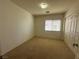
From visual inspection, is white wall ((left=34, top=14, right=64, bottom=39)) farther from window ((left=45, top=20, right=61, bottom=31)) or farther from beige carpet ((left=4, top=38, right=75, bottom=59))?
beige carpet ((left=4, top=38, right=75, bottom=59))

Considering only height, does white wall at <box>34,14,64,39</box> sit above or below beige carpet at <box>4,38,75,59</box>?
above

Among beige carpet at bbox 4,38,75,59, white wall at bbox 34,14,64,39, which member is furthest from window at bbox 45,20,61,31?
beige carpet at bbox 4,38,75,59

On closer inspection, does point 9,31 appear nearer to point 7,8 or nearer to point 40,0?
point 7,8

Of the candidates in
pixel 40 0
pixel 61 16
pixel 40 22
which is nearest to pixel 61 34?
pixel 61 16

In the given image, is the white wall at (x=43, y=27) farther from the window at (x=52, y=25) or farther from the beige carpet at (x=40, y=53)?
the beige carpet at (x=40, y=53)

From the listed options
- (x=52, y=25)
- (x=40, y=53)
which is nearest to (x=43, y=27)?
(x=52, y=25)

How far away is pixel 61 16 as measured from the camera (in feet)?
18.8

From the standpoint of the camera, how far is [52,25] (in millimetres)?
6211

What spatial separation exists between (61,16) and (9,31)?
425 cm

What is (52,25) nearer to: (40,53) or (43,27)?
(43,27)

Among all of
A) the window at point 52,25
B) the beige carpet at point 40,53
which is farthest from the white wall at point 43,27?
the beige carpet at point 40,53

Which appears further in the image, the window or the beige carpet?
the window

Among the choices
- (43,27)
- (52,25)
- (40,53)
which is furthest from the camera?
(43,27)

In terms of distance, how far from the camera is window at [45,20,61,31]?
5.97m
